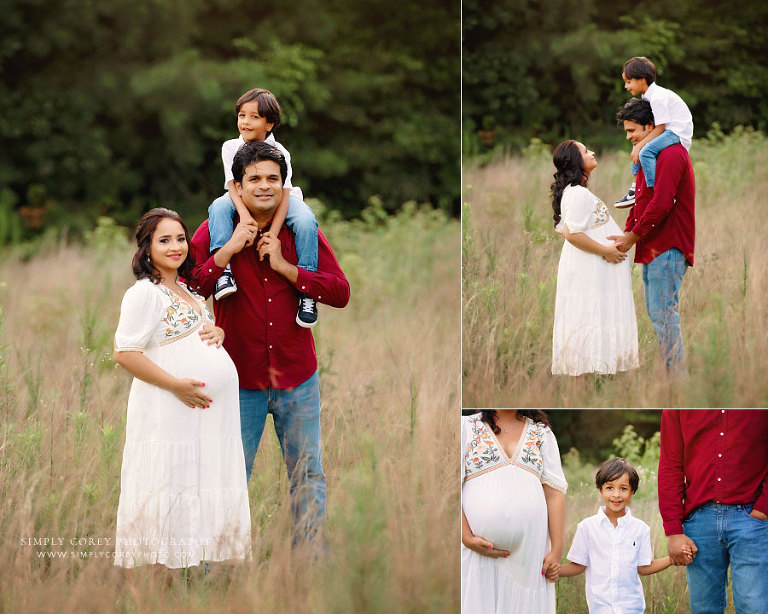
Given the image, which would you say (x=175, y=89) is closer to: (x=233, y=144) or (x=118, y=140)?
(x=118, y=140)

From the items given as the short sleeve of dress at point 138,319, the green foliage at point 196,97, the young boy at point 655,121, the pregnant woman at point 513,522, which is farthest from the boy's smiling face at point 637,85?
the green foliage at point 196,97

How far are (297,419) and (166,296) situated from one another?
2.42 feet

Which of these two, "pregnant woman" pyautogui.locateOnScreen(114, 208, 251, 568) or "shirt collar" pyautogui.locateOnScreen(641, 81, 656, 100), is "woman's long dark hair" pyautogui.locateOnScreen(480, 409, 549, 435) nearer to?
"pregnant woman" pyautogui.locateOnScreen(114, 208, 251, 568)

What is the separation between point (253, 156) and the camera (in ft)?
13.0

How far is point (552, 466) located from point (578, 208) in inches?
46.7

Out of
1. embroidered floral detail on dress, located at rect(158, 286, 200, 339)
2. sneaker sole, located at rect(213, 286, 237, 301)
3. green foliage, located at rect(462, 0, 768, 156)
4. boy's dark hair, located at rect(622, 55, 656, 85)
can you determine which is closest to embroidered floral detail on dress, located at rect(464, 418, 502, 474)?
sneaker sole, located at rect(213, 286, 237, 301)

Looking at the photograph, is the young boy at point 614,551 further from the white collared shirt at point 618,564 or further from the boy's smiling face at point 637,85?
the boy's smiling face at point 637,85

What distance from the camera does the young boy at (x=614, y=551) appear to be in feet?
14.1

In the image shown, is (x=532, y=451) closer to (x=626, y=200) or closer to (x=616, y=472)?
(x=616, y=472)

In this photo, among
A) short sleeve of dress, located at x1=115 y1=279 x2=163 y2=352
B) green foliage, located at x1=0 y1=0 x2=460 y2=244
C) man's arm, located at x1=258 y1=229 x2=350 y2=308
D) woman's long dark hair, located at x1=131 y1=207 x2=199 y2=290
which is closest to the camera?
short sleeve of dress, located at x1=115 y1=279 x2=163 y2=352

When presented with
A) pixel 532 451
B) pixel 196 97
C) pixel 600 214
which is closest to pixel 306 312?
pixel 532 451

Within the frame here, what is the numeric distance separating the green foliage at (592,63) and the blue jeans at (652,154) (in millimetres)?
248

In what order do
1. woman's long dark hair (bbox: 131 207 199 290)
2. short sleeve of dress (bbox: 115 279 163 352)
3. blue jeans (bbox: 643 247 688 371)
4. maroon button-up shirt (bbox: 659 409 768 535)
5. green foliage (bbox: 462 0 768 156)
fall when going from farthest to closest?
1. green foliage (bbox: 462 0 768 156)
2. blue jeans (bbox: 643 247 688 371)
3. maroon button-up shirt (bbox: 659 409 768 535)
4. woman's long dark hair (bbox: 131 207 199 290)
5. short sleeve of dress (bbox: 115 279 163 352)

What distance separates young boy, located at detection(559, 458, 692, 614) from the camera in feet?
14.1
